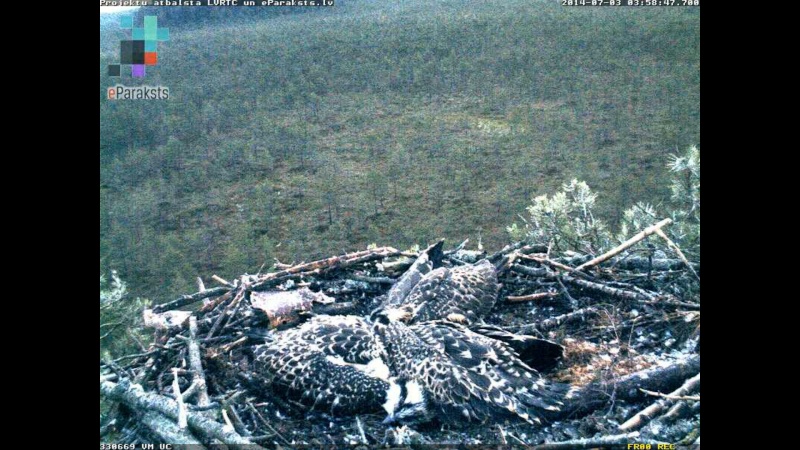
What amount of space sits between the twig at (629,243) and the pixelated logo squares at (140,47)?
4.04 metres

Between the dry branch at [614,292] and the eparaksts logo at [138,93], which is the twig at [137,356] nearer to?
the eparaksts logo at [138,93]

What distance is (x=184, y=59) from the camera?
641 centimetres

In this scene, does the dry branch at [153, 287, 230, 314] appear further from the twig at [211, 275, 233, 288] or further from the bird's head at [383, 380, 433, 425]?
the bird's head at [383, 380, 433, 425]

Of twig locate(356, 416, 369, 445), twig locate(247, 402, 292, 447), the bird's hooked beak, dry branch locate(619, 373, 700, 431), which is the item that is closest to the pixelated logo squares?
twig locate(247, 402, 292, 447)

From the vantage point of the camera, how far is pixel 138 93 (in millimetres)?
6328

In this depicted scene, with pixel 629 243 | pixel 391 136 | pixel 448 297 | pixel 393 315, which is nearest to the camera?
pixel 393 315

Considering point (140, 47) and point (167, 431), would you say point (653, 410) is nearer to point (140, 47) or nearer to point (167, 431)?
point (167, 431)

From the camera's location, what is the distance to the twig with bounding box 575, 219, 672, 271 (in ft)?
20.6

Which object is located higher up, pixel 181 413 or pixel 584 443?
pixel 181 413

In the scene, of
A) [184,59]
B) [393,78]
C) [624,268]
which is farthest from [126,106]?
[624,268]

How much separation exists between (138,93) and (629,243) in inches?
171

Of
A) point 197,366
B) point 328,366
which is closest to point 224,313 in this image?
point 197,366

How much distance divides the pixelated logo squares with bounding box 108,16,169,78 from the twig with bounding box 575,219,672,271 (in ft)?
13.3
